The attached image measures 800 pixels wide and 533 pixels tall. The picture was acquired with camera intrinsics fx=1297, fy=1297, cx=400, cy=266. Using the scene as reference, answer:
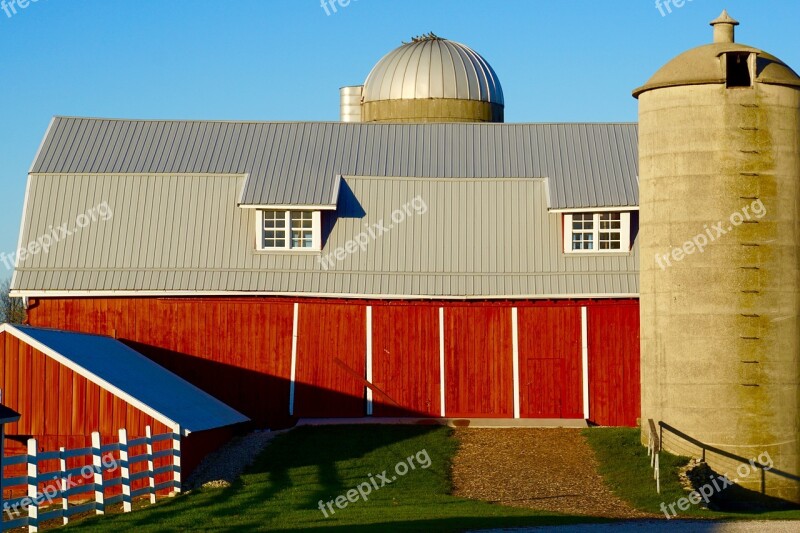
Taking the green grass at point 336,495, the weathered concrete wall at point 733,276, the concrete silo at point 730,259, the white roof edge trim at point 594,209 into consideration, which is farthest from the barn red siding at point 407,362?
the weathered concrete wall at point 733,276

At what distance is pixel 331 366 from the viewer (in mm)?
34812

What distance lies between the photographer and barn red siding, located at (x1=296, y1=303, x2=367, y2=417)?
34.7 m

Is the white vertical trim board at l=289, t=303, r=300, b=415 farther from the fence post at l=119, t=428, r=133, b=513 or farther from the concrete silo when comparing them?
the fence post at l=119, t=428, r=133, b=513

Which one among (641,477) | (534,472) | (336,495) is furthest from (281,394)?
(641,477)

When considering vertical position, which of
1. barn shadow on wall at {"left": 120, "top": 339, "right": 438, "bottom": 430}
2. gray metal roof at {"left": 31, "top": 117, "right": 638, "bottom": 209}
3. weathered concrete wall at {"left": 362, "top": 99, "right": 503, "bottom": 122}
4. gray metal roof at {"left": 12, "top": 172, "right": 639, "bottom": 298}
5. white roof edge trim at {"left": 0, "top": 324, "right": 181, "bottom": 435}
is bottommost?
barn shadow on wall at {"left": 120, "top": 339, "right": 438, "bottom": 430}

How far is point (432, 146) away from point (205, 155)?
22.3ft

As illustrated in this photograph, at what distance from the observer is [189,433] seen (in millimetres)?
27453

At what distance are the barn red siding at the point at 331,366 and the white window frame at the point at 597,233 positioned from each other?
239 inches

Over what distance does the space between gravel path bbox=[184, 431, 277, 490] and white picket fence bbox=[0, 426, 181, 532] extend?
2.70 ft

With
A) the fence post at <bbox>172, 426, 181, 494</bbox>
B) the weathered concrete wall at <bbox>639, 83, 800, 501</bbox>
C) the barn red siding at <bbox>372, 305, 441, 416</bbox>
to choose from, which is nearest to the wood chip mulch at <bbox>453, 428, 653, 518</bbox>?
the barn red siding at <bbox>372, 305, 441, 416</bbox>

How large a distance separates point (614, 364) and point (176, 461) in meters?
13.2

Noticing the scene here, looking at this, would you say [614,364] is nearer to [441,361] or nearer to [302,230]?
[441,361]

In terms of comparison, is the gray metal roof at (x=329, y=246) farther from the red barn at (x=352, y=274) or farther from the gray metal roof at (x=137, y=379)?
the gray metal roof at (x=137, y=379)

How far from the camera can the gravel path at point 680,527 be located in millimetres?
20656
